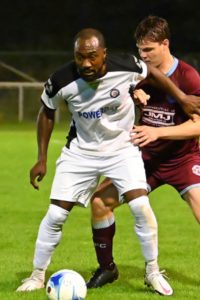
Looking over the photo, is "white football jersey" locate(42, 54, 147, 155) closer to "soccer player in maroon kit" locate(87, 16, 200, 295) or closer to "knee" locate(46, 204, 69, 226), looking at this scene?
"soccer player in maroon kit" locate(87, 16, 200, 295)

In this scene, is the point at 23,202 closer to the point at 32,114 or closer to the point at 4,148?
the point at 4,148

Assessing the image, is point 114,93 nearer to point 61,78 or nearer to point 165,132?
point 61,78

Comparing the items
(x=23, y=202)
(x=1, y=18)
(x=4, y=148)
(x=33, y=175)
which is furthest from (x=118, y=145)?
(x=1, y=18)

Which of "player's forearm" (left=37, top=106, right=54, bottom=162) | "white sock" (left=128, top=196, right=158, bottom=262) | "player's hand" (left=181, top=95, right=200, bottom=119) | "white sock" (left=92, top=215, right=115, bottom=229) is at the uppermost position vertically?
"player's hand" (left=181, top=95, right=200, bottom=119)

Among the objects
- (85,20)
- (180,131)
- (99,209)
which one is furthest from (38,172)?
(85,20)

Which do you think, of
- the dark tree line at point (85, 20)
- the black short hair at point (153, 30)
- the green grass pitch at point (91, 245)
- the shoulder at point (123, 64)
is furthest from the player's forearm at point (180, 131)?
the dark tree line at point (85, 20)

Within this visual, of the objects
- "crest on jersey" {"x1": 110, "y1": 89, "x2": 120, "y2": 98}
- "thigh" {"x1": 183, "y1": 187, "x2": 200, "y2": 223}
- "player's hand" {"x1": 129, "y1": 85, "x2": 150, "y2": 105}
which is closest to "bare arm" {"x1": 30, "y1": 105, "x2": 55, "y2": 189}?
"crest on jersey" {"x1": 110, "y1": 89, "x2": 120, "y2": 98}

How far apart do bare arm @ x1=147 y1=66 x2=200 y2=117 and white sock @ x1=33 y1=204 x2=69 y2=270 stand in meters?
1.20

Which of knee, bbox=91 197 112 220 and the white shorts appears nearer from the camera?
the white shorts

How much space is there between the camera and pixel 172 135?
676 centimetres

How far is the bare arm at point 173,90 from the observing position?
6637 millimetres

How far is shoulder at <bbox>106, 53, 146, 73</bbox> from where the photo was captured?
6.52m

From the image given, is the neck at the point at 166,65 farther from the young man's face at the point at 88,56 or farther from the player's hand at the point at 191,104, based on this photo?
the young man's face at the point at 88,56

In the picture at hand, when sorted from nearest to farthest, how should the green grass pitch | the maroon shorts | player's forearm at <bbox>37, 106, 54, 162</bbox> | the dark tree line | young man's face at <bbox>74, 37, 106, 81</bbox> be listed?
young man's face at <bbox>74, 37, 106, 81</bbox> < player's forearm at <bbox>37, 106, 54, 162</bbox> < the green grass pitch < the maroon shorts < the dark tree line
